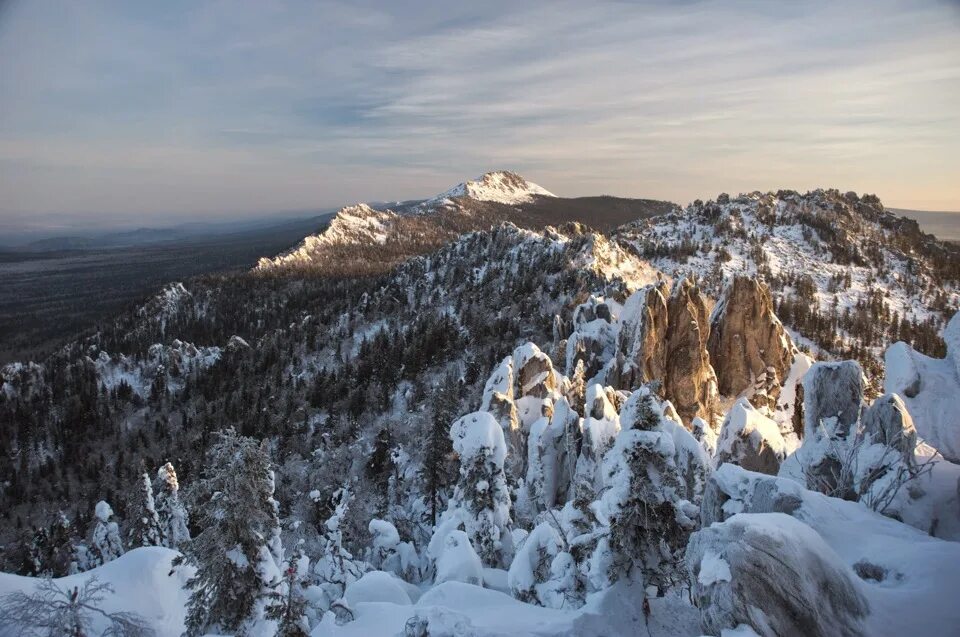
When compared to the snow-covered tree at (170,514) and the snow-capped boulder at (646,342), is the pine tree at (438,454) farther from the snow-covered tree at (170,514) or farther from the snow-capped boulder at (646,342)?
the snow-covered tree at (170,514)

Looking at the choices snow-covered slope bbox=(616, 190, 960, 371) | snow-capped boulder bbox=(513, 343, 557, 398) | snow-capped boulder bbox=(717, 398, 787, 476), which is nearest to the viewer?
snow-capped boulder bbox=(717, 398, 787, 476)

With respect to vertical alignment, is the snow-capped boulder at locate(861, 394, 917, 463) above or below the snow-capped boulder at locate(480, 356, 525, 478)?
above

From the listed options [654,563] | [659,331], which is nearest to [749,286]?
[659,331]

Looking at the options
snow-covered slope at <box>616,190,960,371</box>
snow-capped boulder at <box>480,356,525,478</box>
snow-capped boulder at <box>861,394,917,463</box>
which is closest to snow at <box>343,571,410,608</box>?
snow-capped boulder at <box>480,356,525,478</box>

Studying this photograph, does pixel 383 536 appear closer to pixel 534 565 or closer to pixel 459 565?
pixel 459 565

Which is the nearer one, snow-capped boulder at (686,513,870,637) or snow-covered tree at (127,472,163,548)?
snow-capped boulder at (686,513,870,637)

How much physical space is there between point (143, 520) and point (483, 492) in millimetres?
24965

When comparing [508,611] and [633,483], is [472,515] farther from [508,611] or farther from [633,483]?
[633,483]

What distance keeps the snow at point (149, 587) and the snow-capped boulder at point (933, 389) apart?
81.6 ft

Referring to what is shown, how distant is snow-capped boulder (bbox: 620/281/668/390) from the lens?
40688 millimetres

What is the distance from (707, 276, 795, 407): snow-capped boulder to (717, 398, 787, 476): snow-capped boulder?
1996 cm

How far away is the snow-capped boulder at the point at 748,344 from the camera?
141ft

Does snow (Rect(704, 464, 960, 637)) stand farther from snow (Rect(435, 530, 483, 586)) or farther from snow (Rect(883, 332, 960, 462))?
snow (Rect(435, 530, 483, 586))

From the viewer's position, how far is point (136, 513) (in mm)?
32438
